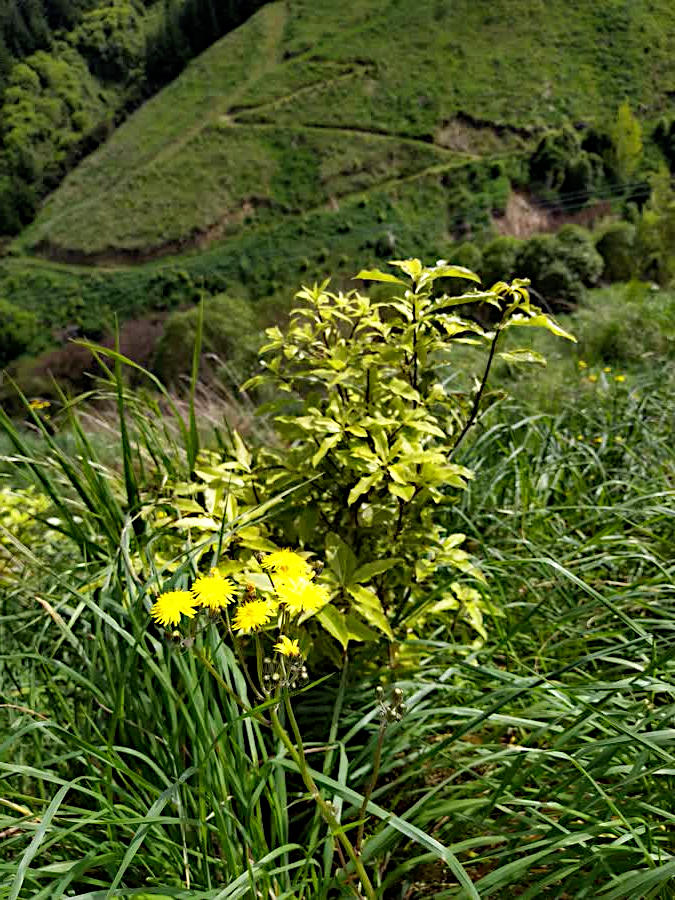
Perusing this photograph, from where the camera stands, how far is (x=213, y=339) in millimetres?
16125

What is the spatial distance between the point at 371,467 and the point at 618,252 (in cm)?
1404


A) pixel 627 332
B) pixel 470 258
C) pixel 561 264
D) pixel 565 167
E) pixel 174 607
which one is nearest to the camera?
pixel 174 607

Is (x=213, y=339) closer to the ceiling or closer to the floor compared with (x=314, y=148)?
closer to the floor

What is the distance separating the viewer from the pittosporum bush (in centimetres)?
141

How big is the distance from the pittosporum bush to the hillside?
118 feet

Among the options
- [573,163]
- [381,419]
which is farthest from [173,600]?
[573,163]

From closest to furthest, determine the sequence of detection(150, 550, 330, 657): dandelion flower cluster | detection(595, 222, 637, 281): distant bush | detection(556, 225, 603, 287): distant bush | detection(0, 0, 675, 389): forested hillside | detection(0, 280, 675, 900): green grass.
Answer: detection(150, 550, 330, 657): dandelion flower cluster → detection(0, 280, 675, 900): green grass → detection(556, 225, 603, 287): distant bush → detection(595, 222, 637, 281): distant bush → detection(0, 0, 675, 389): forested hillside

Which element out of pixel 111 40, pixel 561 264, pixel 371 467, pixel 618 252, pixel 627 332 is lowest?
pixel 618 252

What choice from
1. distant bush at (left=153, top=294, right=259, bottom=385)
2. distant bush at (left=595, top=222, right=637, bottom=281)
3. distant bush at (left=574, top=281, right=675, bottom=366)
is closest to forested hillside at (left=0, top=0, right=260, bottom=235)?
distant bush at (left=153, top=294, right=259, bottom=385)

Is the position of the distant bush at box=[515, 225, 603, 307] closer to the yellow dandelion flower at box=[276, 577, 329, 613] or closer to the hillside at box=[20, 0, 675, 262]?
the yellow dandelion flower at box=[276, 577, 329, 613]

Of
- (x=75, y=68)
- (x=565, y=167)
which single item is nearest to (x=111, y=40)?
(x=75, y=68)

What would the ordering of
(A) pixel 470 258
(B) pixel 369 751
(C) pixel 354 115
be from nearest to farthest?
(B) pixel 369 751
(A) pixel 470 258
(C) pixel 354 115

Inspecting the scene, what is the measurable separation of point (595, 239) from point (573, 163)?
17.4 meters

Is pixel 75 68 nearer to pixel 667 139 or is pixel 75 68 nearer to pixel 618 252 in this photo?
pixel 667 139
